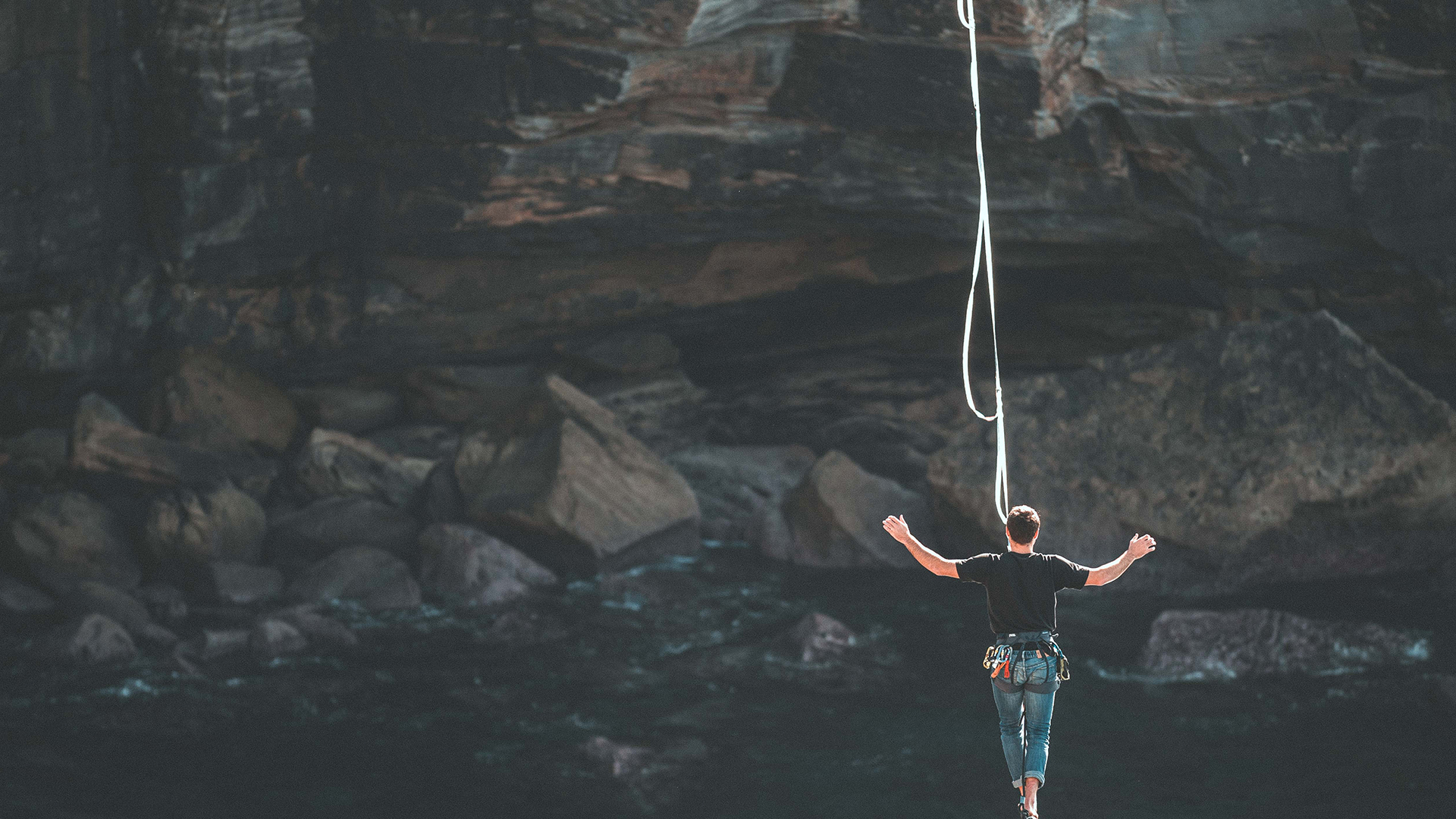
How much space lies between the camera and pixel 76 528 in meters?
14.9

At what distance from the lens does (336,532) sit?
16.2 metres

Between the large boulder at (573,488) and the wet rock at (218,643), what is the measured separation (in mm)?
3502

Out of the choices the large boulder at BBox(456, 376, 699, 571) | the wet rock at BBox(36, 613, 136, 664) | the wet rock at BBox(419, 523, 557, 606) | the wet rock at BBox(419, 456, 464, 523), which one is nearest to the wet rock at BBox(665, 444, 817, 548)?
the large boulder at BBox(456, 376, 699, 571)

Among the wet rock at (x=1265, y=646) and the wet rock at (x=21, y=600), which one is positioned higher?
the wet rock at (x=1265, y=646)

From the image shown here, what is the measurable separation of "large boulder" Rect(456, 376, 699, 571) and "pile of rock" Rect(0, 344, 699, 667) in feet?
0.08

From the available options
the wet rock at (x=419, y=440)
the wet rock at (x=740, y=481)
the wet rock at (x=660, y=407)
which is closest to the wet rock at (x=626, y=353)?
the wet rock at (x=660, y=407)

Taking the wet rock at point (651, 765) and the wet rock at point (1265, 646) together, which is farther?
the wet rock at point (1265, 646)

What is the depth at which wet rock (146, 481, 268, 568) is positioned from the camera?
15.2m

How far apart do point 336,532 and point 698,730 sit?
21.7 feet

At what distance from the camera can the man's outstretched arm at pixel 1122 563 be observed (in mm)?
6832

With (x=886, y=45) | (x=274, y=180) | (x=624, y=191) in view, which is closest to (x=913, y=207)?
(x=886, y=45)

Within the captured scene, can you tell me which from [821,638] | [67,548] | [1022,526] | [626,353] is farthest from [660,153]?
[1022,526]

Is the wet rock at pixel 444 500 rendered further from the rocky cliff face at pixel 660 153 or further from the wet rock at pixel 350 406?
the wet rock at pixel 350 406

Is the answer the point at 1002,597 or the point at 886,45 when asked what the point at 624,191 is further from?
the point at 1002,597
